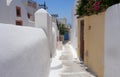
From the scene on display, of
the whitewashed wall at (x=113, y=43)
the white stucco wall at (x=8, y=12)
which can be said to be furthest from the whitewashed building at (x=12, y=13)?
the whitewashed wall at (x=113, y=43)

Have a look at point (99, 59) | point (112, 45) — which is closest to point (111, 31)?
point (112, 45)

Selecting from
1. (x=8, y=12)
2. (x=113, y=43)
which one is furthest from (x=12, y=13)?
(x=113, y=43)

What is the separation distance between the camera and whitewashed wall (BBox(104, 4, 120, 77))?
3940mm

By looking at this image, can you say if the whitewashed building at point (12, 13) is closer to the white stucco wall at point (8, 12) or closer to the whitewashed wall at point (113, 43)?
the white stucco wall at point (8, 12)

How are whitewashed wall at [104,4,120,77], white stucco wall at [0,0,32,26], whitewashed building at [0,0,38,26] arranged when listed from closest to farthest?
whitewashed wall at [104,4,120,77], white stucco wall at [0,0,32,26], whitewashed building at [0,0,38,26]

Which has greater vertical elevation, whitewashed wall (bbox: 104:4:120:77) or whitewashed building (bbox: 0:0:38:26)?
whitewashed building (bbox: 0:0:38:26)

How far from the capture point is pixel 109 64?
15.0 ft

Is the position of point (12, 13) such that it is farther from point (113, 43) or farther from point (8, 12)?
point (113, 43)

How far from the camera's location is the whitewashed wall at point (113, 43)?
12.9ft

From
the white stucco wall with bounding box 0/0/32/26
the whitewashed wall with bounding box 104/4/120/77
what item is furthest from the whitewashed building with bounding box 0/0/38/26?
the whitewashed wall with bounding box 104/4/120/77

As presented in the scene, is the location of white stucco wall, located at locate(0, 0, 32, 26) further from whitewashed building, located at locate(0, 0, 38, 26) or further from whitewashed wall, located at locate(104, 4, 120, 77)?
whitewashed wall, located at locate(104, 4, 120, 77)

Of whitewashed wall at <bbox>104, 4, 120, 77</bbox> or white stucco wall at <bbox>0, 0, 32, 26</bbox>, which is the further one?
white stucco wall at <bbox>0, 0, 32, 26</bbox>

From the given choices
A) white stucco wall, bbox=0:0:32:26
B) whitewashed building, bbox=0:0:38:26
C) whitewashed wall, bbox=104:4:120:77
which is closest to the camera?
whitewashed wall, bbox=104:4:120:77

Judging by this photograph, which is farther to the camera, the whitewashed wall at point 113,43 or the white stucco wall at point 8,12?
the white stucco wall at point 8,12
